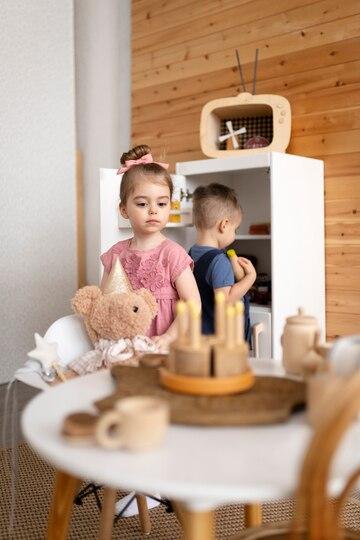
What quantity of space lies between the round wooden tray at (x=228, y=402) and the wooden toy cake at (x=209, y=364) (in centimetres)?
1

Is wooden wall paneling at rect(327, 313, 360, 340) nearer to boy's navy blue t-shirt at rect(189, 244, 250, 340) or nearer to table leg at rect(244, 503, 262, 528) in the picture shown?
boy's navy blue t-shirt at rect(189, 244, 250, 340)

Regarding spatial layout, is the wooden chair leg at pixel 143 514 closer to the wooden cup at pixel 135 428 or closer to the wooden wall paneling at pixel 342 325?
the wooden cup at pixel 135 428

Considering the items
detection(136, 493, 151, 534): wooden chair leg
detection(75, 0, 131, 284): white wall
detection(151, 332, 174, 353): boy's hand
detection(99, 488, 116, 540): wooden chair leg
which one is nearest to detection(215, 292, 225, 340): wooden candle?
detection(151, 332, 174, 353): boy's hand

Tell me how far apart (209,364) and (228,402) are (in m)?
0.08

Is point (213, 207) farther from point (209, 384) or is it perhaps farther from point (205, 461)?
point (205, 461)

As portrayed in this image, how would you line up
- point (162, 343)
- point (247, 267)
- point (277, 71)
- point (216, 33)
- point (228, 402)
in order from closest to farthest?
point (228, 402) → point (162, 343) → point (247, 267) → point (277, 71) → point (216, 33)

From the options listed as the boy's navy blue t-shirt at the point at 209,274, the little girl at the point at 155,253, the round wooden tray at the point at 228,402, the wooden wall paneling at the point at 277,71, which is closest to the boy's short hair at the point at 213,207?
the boy's navy blue t-shirt at the point at 209,274

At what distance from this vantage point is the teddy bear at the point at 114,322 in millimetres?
1462

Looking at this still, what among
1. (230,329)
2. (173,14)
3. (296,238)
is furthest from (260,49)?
(230,329)

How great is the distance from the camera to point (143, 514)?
168 centimetres

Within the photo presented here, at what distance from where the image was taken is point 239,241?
3018 millimetres

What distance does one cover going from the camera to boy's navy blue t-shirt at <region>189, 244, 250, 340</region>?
211 cm

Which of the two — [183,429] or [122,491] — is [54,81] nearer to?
[122,491]

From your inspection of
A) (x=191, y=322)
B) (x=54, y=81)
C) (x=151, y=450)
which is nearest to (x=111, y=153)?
(x=54, y=81)
